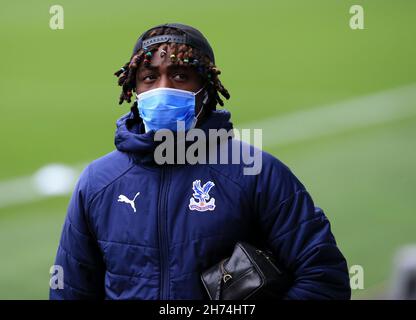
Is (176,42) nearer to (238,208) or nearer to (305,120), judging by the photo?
(238,208)

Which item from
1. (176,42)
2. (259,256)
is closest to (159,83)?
(176,42)

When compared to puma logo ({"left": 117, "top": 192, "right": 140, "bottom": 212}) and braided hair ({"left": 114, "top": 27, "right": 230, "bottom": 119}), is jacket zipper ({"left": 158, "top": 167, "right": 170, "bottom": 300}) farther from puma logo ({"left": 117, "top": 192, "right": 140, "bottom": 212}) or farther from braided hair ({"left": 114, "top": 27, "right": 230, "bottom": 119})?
braided hair ({"left": 114, "top": 27, "right": 230, "bottom": 119})

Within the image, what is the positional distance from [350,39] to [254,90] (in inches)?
97.0

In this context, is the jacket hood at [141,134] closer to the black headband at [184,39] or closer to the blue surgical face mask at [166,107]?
the blue surgical face mask at [166,107]

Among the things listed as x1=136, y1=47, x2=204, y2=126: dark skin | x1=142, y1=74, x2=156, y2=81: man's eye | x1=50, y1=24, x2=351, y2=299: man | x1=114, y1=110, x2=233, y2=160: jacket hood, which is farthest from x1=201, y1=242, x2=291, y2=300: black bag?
x1=142, y1=74, x2=156, y2=81: man's eye

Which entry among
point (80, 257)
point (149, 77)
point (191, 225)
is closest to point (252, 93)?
point (149, 77)

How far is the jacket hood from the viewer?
326cm

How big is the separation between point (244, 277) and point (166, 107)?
0.76 meters

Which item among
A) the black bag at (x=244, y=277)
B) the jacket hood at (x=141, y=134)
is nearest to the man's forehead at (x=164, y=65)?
the jacket hood at (x=141, y=134)

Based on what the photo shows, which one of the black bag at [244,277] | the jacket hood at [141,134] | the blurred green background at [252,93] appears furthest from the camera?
the blurred green background at [252,93]

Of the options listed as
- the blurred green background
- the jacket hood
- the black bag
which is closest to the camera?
the black bag

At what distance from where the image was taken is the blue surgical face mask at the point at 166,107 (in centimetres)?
332

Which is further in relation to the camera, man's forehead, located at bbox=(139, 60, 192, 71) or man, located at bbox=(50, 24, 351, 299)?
man's forehead, located at bbox=(139, 60, 192, 71)

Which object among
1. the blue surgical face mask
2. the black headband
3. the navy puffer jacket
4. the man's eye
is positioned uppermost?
the black headband
